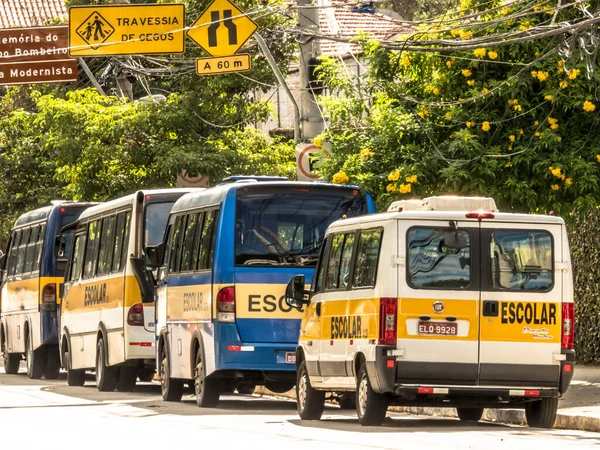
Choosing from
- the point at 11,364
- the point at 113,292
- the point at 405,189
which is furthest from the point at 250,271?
the point at 11,364

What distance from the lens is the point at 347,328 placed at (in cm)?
1619

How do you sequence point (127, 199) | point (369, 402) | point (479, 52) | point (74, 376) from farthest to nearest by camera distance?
point (74, 376)
point (127, 199)
point (479, 52)
point (369, 402)

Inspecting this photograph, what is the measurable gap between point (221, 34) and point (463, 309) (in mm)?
11586

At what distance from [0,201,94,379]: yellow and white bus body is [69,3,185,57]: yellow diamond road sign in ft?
12.2

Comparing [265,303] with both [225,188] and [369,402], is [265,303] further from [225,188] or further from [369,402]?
[369,402]

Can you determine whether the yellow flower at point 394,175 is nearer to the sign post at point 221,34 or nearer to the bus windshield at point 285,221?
the bus windshield at point 285,221

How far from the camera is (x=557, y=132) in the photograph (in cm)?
2050

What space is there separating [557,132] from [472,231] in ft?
18.0

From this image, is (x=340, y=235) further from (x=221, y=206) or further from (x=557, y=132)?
(x=557, y=132)

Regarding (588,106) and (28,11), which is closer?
(588,106)

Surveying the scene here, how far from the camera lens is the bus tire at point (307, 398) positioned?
56.7 feet

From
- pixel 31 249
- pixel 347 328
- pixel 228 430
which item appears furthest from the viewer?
pixel 31 249

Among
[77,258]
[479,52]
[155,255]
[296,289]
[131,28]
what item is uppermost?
[131,28]

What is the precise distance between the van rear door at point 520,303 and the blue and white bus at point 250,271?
156 inches
